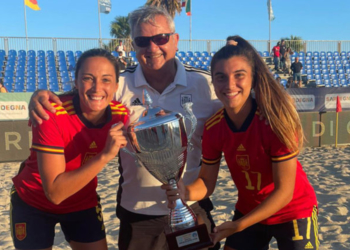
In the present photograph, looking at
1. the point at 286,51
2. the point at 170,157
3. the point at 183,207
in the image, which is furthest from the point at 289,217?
the point at 286,51

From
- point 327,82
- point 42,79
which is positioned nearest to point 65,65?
point 42,79

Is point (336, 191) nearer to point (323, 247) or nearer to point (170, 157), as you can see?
point (323, 247)

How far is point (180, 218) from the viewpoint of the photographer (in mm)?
2008

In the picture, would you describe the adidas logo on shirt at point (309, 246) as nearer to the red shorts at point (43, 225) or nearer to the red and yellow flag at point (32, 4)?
the red shorts at point (43, 225)

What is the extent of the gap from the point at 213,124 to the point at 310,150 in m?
7.71

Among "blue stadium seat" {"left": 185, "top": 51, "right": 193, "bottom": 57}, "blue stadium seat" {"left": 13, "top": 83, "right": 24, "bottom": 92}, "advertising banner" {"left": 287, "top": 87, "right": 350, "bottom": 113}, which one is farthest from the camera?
"blue stadium seat" {"left": 185, "top": 51, "right": 193, "bottom": 57}

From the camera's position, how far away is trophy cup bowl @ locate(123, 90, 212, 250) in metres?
1.90

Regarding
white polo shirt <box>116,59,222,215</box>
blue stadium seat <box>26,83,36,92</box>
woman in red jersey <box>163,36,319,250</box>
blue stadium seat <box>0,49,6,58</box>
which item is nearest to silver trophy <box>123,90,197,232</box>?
woman in red jersey <box>163,36,319,250</box>

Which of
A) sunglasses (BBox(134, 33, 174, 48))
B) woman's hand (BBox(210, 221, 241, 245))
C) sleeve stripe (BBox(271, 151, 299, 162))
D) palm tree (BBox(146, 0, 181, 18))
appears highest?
palm tree (BBox(146, 0, 181, 18))

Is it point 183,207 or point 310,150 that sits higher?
point 183,207

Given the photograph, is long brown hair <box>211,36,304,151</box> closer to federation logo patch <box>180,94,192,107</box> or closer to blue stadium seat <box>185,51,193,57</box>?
federation logo patch <box>180,94,192,107</box>

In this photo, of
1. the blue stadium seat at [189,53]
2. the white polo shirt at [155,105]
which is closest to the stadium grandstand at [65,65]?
the blue stadium seat at [189,53]

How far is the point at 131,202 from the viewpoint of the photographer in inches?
100

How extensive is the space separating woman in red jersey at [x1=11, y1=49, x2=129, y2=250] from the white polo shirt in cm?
22
